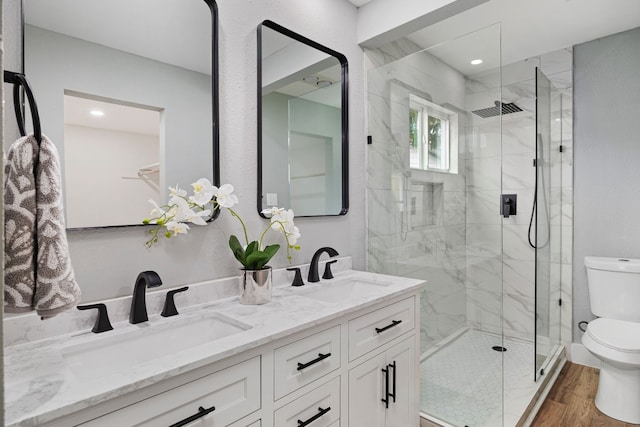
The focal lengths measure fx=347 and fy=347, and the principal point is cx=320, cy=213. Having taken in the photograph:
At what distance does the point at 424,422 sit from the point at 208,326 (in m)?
1.36

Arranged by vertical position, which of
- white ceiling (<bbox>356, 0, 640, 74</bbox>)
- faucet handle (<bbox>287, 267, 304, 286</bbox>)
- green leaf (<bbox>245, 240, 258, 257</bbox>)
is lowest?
faucet handle (<bbox>287, 267, 304, 286</bbox>)

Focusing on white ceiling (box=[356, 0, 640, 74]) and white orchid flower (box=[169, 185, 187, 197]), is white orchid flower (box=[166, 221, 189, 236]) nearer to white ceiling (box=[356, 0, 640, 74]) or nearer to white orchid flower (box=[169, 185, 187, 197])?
white orchid flower (box=[169, 185, 187, 197])

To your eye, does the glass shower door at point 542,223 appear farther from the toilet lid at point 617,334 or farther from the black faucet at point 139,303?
the black faucet at point 139,303

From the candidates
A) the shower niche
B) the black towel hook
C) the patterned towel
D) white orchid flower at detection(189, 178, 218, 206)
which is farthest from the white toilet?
the black towel hook

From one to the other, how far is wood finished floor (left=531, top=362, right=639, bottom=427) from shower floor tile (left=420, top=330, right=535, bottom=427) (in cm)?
17

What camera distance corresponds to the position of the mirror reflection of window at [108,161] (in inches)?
43.7

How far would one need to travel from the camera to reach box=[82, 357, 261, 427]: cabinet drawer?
0.76 m

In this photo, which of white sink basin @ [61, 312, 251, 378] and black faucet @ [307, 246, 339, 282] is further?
black faucet @ [307, 246, 339, 282]

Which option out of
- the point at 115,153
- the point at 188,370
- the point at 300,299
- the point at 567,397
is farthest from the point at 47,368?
the point at 567,397

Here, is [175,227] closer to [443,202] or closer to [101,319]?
[101,319]

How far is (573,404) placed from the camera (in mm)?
2184

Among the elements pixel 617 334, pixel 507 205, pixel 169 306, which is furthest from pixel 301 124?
pixel 617 334

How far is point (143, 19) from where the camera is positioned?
1.27 meters

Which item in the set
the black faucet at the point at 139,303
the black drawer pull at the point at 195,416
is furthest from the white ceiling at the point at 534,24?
the black drawer pull at the point at 195,416
